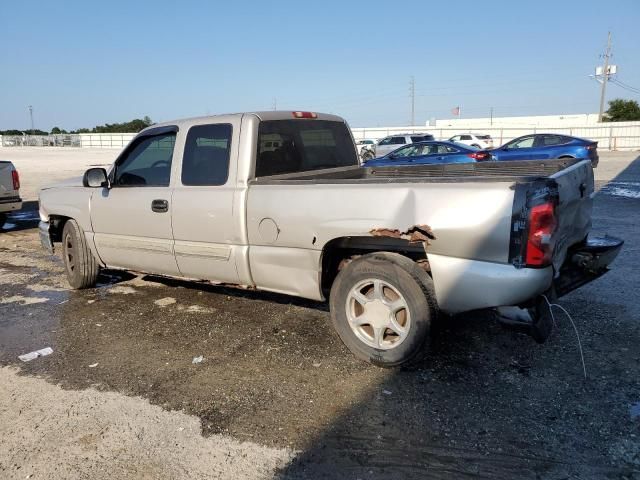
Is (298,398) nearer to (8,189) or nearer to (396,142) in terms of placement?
(8,189)

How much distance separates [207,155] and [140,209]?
96cm

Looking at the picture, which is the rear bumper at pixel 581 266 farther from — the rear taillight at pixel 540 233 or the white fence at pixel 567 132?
the white fence at pixel 567 132

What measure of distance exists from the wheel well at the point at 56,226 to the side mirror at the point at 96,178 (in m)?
1.08

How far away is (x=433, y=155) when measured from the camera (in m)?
17.3

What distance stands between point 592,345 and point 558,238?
4.07 ft

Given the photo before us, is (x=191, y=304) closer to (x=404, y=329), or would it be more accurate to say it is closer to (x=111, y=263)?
(x=111, y=263)

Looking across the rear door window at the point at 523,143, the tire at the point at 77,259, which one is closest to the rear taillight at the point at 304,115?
the tire at the point at 77,259

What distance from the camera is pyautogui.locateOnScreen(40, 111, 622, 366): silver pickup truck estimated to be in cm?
321

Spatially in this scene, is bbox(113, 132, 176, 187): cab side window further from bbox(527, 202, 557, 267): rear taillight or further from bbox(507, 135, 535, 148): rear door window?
bbox(507, 135, 535, 148): rear door window

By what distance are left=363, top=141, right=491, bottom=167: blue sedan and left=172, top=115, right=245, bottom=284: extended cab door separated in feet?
40.1

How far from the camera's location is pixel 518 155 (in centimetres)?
1788

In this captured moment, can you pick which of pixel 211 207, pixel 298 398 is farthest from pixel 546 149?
pixel 298 398

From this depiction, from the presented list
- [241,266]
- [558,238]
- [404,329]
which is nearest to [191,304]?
[241,266]

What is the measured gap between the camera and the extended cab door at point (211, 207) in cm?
435
